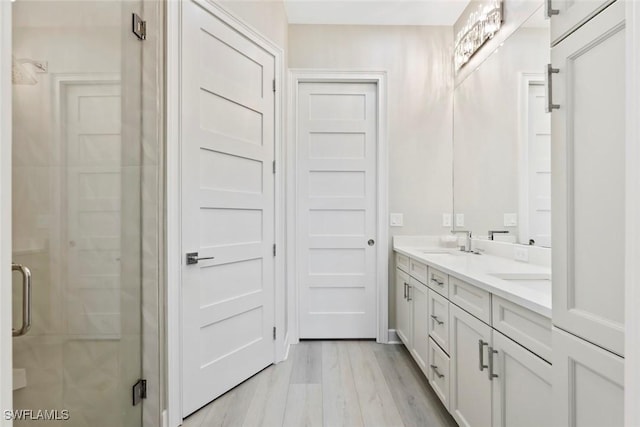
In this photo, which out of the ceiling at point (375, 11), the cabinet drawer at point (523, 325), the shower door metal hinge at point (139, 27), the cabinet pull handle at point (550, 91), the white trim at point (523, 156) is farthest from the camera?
the ceiling at point (375, 11)

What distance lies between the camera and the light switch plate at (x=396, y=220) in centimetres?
327

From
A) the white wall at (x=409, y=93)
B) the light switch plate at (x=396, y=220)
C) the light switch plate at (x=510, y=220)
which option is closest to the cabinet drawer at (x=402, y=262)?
the white wall at (x=409, y=93)

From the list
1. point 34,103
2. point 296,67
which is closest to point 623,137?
point 34,103

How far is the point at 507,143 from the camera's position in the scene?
2359 mm

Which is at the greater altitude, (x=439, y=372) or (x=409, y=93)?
(x=409, y=93)

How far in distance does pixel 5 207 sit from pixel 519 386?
Result: 1.58 meters

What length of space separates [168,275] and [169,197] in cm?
41

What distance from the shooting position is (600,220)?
855 mm

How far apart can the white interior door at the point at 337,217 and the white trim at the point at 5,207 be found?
8.60 feet

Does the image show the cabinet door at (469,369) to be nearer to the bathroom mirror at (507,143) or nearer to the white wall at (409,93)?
the bathroom mirror at (507,143)

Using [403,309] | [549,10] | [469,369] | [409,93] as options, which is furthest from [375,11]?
[469,369]

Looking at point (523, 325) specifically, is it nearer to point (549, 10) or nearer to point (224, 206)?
point (549, 10)

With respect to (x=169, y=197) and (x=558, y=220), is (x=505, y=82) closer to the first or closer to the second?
(x=558, y=220)

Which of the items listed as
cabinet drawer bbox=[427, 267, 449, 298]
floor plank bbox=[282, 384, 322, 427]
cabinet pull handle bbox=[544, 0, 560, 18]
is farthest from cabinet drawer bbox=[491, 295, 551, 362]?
floor plank bbox=[282, 384, 322, 427]
